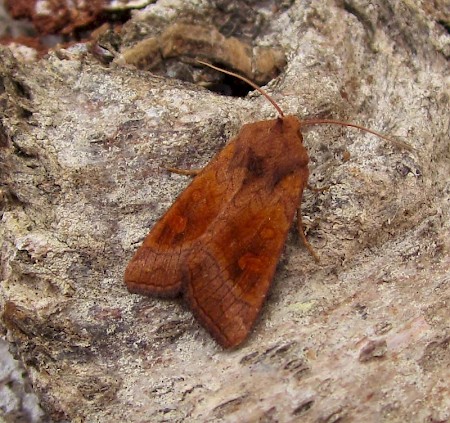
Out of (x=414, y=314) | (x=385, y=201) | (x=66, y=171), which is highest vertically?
(x=385, y=201)

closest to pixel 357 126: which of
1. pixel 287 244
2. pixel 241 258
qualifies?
pixel 287 244

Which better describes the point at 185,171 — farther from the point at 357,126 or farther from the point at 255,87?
the point at 357,126

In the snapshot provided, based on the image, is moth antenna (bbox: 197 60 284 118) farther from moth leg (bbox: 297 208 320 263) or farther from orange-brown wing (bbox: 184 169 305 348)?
moth leg (bbox: 297 208 320 263)

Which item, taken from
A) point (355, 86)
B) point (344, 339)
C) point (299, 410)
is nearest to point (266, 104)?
point (355, 86)

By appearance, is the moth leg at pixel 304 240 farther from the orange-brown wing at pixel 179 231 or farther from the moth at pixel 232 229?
the orange-brown wing at pixel 179 231

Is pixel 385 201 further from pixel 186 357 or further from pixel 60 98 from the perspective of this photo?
pixel 60 98
